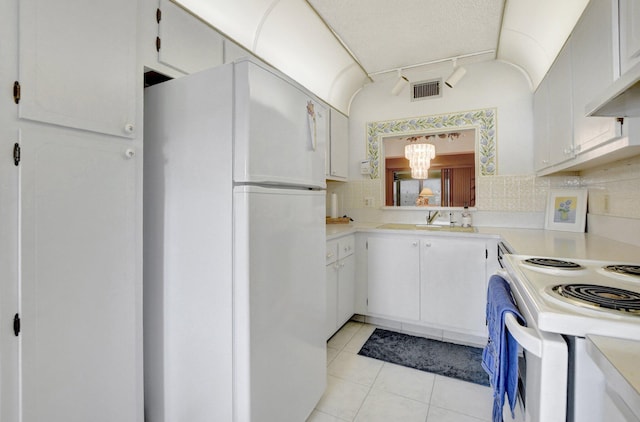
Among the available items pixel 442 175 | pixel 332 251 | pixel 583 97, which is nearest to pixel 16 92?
pixel 332 251

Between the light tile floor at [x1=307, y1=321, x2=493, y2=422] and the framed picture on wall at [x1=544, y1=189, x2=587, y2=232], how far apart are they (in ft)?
4.65

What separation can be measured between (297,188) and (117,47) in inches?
37.2

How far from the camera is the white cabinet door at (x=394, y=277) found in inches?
101

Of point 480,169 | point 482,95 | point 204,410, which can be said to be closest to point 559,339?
point 204,410

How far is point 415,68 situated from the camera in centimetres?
293

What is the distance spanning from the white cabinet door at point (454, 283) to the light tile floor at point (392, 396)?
0.55 m

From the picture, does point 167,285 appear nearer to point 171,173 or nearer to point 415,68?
point 171,173

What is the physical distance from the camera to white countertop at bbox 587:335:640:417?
0.45 meters

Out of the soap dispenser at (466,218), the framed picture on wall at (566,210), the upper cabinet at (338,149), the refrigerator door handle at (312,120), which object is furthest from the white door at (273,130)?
the framed picture on wall at (566,210)

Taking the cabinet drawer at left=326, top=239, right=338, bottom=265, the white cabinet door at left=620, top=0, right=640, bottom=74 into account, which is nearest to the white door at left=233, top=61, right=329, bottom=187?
the cabinet drawer at left=326, top=239, right=338, bottom=265

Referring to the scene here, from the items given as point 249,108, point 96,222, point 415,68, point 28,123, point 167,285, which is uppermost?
point 415,68

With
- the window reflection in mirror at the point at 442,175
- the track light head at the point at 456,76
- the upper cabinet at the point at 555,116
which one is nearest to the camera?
the upper cabinet at the point at 555,116

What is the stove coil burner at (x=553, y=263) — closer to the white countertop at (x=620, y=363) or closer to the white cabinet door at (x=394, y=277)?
the white countertop at (x=620, y=363)

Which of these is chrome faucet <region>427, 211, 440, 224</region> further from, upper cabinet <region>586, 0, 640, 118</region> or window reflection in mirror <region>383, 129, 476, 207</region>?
window reflection in mirror <region>383, 129, 476, 207</region>
